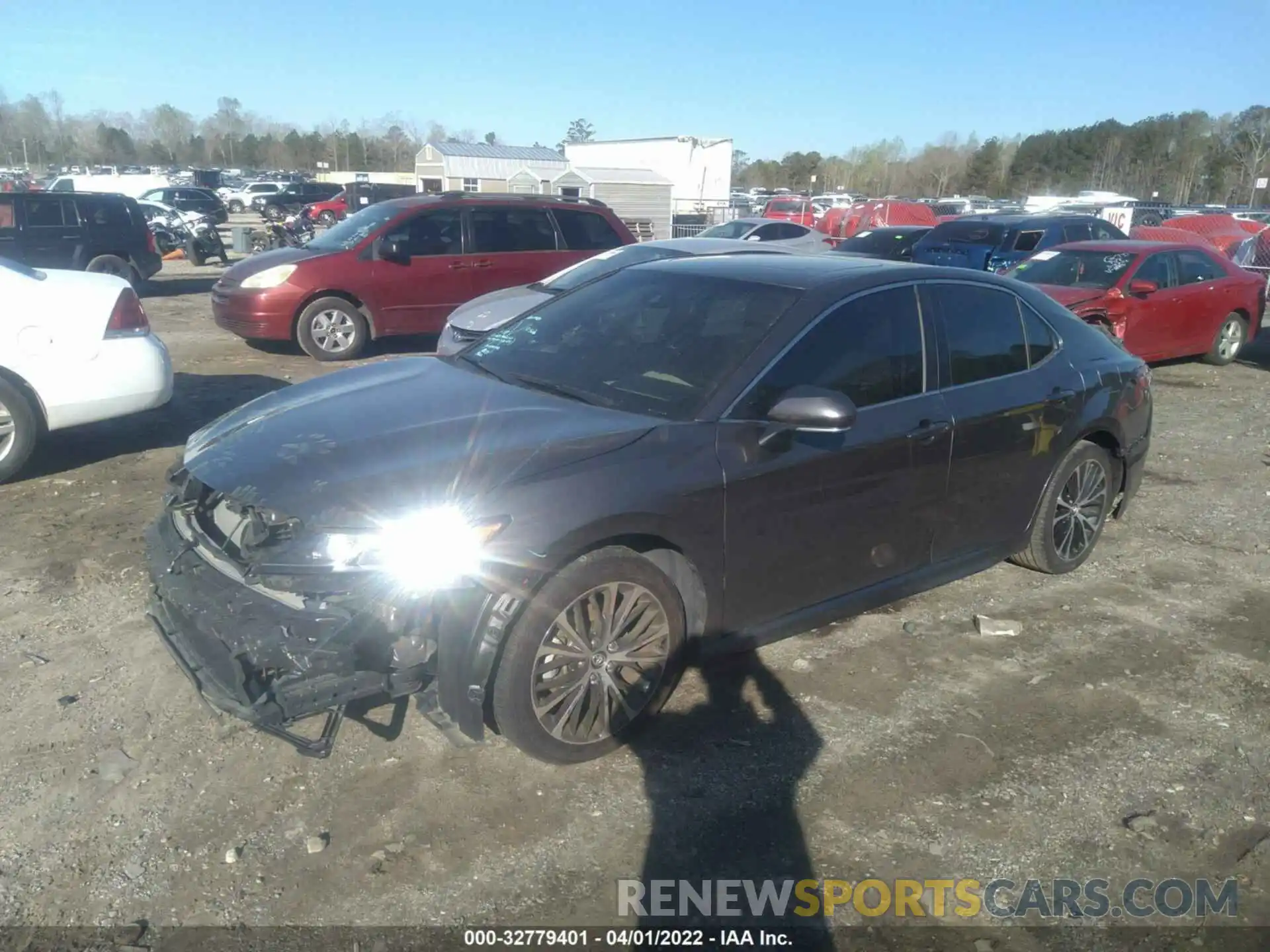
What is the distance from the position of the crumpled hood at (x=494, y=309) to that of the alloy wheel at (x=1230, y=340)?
865 centimetres

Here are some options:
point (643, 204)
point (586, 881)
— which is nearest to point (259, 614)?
point (586, 881)

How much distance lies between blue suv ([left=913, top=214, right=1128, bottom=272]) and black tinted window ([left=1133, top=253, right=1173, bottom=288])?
3402 mm

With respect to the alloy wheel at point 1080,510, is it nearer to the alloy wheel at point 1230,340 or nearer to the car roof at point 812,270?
the car roof at point 812,270

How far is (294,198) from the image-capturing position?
40.4 metres

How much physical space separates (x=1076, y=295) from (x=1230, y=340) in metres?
A: 3.00

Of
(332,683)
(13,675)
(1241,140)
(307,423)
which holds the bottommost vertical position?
(13,675)

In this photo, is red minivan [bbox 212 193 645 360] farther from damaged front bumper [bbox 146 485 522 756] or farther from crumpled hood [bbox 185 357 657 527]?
damaged front bumper [bbox 146 485 522 756]

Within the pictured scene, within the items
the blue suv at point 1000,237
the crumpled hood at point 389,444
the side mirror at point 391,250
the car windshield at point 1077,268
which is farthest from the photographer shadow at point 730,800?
the blue suv at point 1000,237

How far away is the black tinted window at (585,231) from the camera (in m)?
11.9

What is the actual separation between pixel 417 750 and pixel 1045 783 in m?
2.27

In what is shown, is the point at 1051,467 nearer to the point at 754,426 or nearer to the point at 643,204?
the point at 754,426

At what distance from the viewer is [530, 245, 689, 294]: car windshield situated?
9391 millimetres

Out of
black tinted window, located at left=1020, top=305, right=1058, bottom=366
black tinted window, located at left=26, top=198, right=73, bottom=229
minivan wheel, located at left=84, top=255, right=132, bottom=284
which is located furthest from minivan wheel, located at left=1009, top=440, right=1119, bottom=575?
black tinted window, located at left=26, top=198, right=73, bottom=229

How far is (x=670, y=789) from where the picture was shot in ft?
11.2
